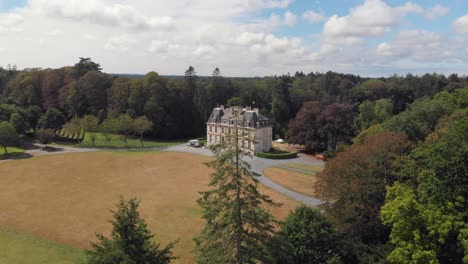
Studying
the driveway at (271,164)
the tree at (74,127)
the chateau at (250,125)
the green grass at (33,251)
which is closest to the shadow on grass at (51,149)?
the tree at (74,127)

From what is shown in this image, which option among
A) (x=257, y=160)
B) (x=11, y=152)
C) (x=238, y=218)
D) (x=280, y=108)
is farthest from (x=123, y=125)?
(x=238, y=218)

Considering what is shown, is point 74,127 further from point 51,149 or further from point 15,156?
point 15,156

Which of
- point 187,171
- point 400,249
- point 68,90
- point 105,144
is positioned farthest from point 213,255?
point 68,90

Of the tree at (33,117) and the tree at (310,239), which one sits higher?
the tree at (33,117)

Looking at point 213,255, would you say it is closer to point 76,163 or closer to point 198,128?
point 76,163

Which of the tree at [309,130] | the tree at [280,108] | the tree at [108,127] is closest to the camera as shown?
the tree at [309,130]

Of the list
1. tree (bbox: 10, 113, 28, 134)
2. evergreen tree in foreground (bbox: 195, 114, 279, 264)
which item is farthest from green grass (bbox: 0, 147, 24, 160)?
evergreen tree in foreground (bbox: 195, 114, 279, 264)

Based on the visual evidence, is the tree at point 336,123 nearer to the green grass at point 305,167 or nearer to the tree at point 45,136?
the green grass at point 305,167
